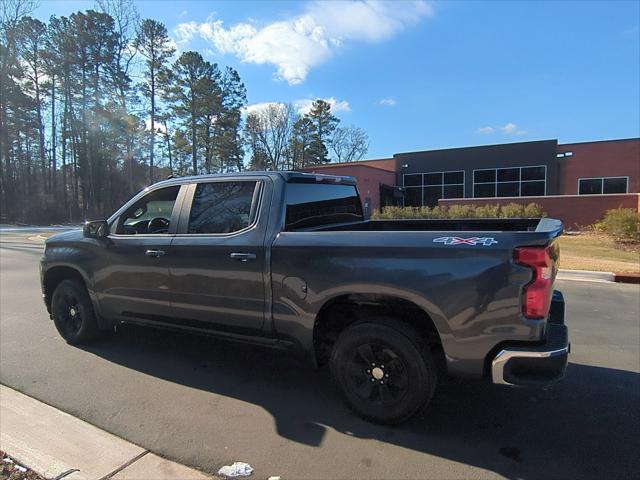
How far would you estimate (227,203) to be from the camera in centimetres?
414

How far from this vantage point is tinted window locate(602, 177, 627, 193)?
30.6 metres

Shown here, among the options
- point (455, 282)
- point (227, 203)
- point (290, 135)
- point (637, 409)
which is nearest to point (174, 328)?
point (227, 203)

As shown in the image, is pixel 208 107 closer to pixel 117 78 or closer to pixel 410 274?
pixel 117 78

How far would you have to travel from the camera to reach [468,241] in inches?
115

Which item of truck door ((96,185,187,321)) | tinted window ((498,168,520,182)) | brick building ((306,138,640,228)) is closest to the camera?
truck door ((96,185,187,321))

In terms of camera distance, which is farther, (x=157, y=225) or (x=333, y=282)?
(x=157, y=225)

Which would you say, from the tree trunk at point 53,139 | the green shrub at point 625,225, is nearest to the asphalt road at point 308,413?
the green shrub at point 625,225

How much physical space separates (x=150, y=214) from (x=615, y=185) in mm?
34822

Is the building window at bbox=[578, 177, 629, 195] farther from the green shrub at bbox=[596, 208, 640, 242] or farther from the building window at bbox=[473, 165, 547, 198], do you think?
the green shrub at bbox=[596, 208, 640, 242]

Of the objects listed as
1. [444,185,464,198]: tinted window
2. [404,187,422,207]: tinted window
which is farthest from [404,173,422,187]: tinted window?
[444,185,464,198]: tinted window

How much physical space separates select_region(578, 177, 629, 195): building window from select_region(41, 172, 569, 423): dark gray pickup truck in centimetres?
3273

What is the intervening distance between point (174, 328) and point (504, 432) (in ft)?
10.1

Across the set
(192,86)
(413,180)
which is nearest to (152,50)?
(192,86)

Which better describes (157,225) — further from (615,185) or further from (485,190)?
(615,185)
